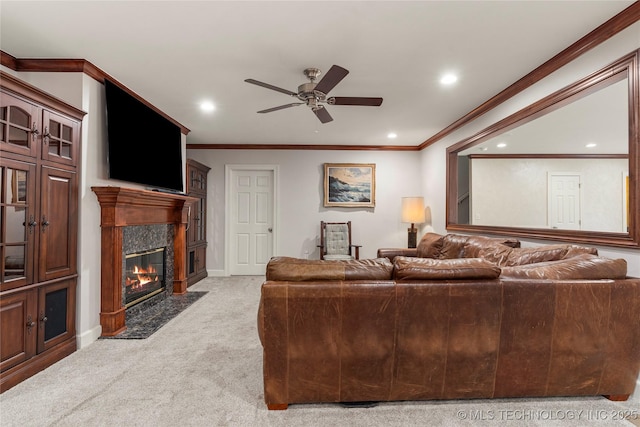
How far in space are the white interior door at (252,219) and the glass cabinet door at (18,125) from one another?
3.65m

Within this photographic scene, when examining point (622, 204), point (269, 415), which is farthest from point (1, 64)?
point (622, 204)

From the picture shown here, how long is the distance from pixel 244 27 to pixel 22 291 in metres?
2.34

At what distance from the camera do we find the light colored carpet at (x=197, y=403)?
1693 mm

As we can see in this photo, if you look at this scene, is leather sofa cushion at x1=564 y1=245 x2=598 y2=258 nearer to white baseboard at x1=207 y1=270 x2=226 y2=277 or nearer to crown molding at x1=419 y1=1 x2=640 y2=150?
crown molding at x1=419 y1=1 x2=640 y2=150

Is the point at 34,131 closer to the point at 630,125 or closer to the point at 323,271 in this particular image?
the point at 323,271

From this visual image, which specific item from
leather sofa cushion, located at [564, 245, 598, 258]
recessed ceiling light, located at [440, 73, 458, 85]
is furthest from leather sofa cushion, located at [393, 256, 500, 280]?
recessed ceiling light, located at [440, 73, 458, 85]

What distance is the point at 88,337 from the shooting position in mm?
2697

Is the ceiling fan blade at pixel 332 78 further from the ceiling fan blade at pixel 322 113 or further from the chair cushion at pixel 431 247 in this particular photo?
the chair cushion at pixel 431 247

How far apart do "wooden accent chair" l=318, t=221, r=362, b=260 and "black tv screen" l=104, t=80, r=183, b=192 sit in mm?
2441

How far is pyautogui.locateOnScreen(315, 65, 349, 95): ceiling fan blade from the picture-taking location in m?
2.15

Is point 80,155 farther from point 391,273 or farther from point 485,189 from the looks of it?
point 485,189

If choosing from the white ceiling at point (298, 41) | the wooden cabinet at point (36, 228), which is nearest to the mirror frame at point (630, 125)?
the white ceiling at point (298, 41)

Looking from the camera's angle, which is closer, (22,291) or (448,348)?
(448,348)

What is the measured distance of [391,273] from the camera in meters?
1.78
